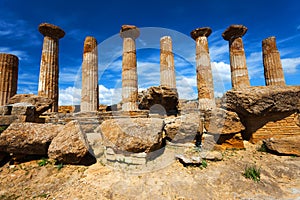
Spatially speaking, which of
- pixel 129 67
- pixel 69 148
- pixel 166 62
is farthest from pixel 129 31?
pixel 69 148

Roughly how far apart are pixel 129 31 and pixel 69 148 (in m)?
8.67

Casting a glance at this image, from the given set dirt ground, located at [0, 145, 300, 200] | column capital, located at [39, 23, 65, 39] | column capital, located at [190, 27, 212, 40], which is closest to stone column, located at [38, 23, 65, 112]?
column capital, located at [39, 23, 65, 39]

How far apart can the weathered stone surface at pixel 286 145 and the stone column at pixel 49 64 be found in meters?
10.1

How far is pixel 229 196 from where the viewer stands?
297 centimetres

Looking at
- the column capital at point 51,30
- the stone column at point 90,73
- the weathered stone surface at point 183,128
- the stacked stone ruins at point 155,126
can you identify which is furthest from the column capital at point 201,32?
the column capital at point 51,30

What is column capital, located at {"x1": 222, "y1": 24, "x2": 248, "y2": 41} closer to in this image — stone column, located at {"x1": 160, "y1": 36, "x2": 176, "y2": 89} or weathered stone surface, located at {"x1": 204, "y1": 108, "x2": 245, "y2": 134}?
stone column, located at {"x1": 160, "y1": 36, "x2": 176, "y2": 89}

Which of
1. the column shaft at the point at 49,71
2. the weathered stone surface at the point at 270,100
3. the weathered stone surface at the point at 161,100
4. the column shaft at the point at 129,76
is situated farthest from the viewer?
the column shaft at the point at 129,76

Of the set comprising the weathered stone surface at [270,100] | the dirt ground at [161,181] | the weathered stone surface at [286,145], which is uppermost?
the weathered stone surface at [270,100]

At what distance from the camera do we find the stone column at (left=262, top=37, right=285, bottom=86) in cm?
1047

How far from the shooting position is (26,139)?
4.35 meters

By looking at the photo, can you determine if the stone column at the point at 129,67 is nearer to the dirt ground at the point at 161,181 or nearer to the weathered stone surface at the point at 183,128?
the weathered stone surface at the point at 183,128

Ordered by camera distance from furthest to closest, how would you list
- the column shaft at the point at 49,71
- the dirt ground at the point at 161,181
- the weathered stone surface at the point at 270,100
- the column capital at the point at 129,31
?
1. the column capital at the point at 129,31
2. the column shaft at the point at 49,71
3. the weathered stone surface at the point at 270,100
4. the dirt ground at the point at 161,181

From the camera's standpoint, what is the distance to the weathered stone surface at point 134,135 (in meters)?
3.96

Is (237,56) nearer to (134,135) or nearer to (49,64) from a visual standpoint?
(134,135)
